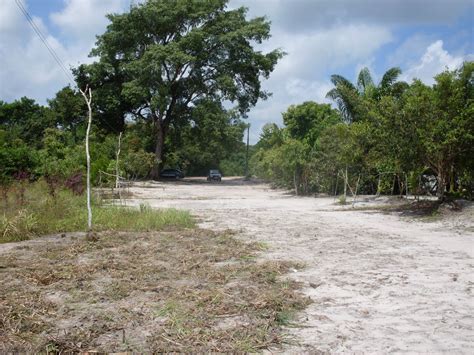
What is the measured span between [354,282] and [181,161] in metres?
51.0

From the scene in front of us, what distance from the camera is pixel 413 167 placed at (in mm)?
16516

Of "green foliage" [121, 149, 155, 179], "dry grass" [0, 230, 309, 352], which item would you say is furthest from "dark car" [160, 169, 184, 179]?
"dry grass" [0, 230, 309, 352]

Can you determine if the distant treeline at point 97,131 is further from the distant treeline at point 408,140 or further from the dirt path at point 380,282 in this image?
the dirt path at point 380,282

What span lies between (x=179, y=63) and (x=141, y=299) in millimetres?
33646

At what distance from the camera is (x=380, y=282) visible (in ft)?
22.2

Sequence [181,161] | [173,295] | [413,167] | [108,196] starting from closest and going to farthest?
[173,295] < [413,167] < [108,196] < [181,161]

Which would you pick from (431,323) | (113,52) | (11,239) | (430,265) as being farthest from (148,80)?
(431,323)

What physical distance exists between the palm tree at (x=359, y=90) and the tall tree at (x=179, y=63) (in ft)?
41.8

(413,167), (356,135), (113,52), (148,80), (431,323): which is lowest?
(431,323)

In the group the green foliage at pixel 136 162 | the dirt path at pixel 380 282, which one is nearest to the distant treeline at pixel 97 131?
the green foliage at pixel 136 162

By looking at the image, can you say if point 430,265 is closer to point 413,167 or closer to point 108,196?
point 413,167

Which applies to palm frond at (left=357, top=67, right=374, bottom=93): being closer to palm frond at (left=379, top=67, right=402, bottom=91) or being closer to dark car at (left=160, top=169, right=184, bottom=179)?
palm frond at (left=379, top=67, right=402, bottom=91)

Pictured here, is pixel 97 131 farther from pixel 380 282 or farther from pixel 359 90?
pixel 380 282

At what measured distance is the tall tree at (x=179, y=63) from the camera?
38312mm
